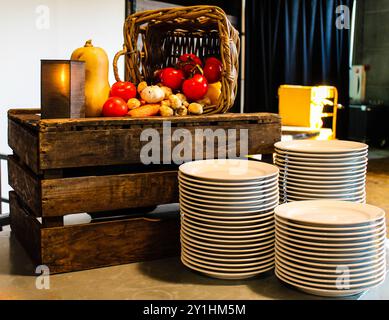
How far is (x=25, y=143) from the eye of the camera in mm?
1152

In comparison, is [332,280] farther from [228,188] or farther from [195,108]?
[195,108]

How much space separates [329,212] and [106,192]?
1.47ft

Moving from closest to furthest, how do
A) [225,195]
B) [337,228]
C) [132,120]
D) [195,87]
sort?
[337,228] → [225,195] → [132,120] → [195,87]

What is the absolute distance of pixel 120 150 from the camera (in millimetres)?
1107

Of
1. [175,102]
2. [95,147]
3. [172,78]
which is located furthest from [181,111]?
[95,147]

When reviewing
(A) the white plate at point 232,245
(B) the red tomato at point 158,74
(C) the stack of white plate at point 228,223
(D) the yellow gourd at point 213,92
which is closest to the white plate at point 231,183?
(C) the stack of white plate at point 228,223

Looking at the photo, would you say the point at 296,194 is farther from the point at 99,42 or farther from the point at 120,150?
the point at 99,42

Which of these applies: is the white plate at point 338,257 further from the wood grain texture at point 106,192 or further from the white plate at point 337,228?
the wood grain texture at point 106,192

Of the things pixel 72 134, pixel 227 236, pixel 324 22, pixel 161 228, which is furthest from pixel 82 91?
pixel 324 22

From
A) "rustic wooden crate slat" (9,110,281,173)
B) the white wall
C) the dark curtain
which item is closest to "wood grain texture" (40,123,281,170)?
"rustic wooden crate slat" (9,110,281,173)

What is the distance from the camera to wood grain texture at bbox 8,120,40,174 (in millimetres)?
1055

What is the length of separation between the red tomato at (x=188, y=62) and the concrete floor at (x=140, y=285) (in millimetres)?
538

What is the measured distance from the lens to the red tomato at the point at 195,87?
1336mm

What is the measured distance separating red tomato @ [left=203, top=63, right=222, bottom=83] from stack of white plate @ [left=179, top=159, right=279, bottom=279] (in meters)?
0.43
